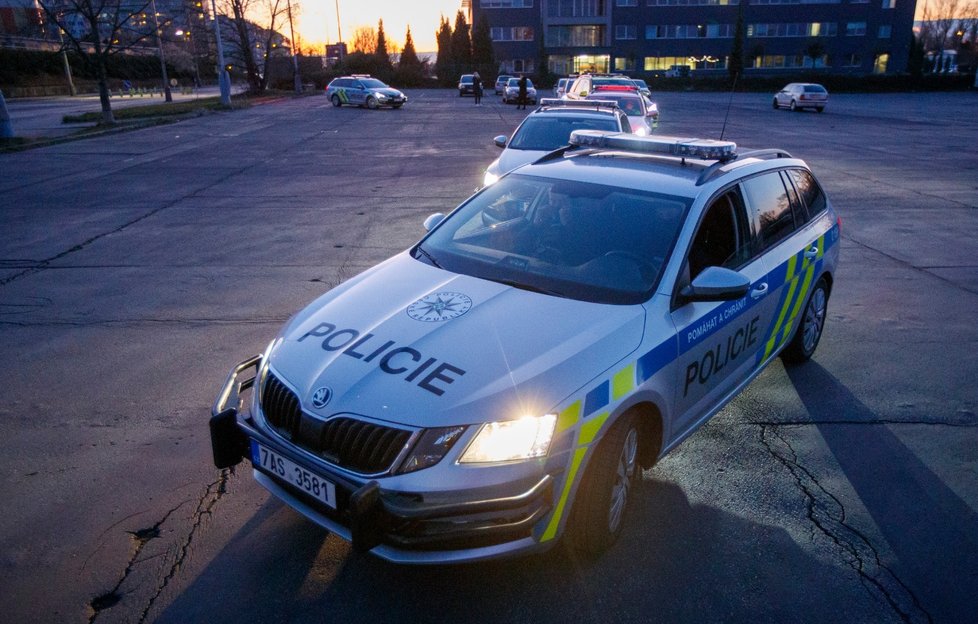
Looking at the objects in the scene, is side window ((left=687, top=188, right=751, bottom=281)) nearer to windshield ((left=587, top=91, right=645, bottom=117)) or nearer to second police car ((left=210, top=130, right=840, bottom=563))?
second police car ((left=210, top=130, right=840, bottom=563))

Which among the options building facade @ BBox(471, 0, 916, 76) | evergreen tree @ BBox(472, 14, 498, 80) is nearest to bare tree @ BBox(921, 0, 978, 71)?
building facade @ BBox(471, 0, 916, 76)

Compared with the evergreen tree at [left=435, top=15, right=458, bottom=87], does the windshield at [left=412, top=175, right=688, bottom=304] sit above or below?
below

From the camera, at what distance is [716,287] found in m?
3.43

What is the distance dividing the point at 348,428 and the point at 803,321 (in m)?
3.71

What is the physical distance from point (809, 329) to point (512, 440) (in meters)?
3.49

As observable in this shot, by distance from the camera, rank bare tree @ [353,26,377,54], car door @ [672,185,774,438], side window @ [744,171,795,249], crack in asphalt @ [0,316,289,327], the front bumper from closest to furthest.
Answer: the front bumper, car door @ [672,185,774,438], side window @ [744,171,795,249], crack in asphalt @ [0,316,289,327], bare tree @ [353,26,377,54]

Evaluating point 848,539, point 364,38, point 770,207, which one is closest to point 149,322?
point 770,207

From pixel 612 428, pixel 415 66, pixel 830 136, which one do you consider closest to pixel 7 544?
pixel 612 428

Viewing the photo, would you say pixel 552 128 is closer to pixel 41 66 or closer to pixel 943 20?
pixel 41 66

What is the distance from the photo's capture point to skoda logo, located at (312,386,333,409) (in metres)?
2.93

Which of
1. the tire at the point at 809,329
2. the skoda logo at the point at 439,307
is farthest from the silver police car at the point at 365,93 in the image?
the skoda logo at the point at 439,307

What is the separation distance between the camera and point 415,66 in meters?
81.8

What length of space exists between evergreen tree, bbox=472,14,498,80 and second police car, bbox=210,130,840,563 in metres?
74.8

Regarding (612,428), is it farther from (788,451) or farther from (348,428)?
(788,451)
